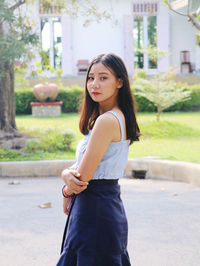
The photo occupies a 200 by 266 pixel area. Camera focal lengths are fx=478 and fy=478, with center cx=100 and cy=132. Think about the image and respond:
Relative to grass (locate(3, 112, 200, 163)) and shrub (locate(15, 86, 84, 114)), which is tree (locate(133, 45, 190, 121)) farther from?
shrub (locate(15, 86, 84, 114))

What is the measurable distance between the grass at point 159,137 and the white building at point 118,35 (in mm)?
4803

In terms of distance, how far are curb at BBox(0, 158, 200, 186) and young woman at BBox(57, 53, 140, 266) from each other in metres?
3.48

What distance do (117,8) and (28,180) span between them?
512 inches

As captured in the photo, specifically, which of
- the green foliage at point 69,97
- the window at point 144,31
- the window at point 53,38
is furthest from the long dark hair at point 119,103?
the window at point 144,31

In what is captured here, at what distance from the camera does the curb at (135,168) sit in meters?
5.62

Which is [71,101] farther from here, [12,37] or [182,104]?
[12,37]

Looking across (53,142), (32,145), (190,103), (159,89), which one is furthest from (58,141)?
(190,103)

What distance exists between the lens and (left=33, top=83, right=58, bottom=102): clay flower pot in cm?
1351

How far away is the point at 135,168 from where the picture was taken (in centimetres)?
604

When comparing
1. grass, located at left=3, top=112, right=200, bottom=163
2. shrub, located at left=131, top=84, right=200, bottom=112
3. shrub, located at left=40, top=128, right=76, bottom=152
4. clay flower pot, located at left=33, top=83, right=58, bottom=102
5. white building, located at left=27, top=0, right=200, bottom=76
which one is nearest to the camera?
grass, located at left=3, top=112, right=200, bottom=163

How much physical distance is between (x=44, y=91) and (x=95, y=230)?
38.4 ft

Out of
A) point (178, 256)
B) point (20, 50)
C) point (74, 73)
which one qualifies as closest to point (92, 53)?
point (74, 73)

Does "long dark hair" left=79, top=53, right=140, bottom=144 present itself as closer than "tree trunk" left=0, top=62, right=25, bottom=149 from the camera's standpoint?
Yes

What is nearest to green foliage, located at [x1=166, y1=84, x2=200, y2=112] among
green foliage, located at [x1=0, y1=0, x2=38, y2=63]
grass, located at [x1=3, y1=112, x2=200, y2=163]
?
grass, located at [x1=3, y1=112, x2=200, y2=163]
